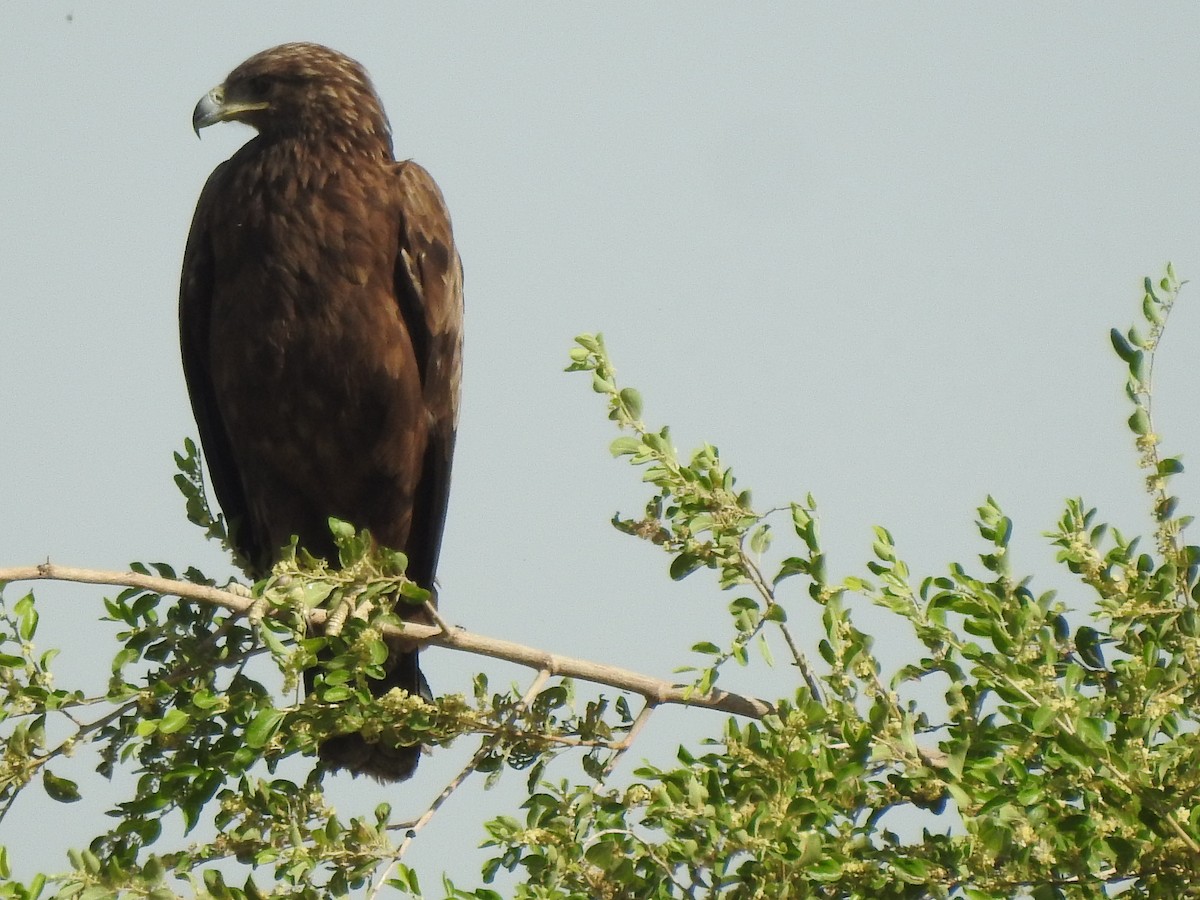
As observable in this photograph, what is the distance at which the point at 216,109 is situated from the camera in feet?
18.5

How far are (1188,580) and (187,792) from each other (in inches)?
82.9

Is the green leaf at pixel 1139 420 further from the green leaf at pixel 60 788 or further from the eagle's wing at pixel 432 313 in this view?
the eagle's wing at pixel 432 313

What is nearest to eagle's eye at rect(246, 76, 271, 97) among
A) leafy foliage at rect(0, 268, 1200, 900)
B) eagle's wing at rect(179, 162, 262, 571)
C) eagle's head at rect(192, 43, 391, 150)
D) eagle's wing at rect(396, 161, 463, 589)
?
eagle's head at rect(192, 43, 391, 150)

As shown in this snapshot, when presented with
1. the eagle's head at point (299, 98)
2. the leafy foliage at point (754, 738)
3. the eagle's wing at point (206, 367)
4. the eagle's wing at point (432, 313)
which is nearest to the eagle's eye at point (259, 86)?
the eagle's head at point (299, 98)

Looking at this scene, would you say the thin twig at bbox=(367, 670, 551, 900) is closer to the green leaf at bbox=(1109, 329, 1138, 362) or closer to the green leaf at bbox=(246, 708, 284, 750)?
the green leaf at bbox=(246, 708, 284, 750)

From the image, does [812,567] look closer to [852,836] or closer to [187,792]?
[852,836]

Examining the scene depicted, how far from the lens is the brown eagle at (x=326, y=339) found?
4.85m

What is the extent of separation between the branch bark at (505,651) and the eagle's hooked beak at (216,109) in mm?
2474

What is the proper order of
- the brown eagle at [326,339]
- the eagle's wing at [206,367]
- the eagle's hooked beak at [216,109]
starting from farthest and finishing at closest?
the eagle's hooked beak at [216,109] < the eagle's wing at [206,367] < the brown eagle at [326,339]

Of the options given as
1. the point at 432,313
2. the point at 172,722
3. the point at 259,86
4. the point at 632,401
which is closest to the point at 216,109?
the point at 259,86

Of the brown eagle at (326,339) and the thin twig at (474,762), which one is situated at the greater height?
the brown eagle at (326,339)

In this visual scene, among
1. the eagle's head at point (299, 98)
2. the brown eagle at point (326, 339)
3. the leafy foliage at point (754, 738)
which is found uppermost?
the eagle's head at point (299, 98)

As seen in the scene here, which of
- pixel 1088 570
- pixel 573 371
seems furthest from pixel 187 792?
pixel 1088 570

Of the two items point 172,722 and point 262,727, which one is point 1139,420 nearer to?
point 262,727
